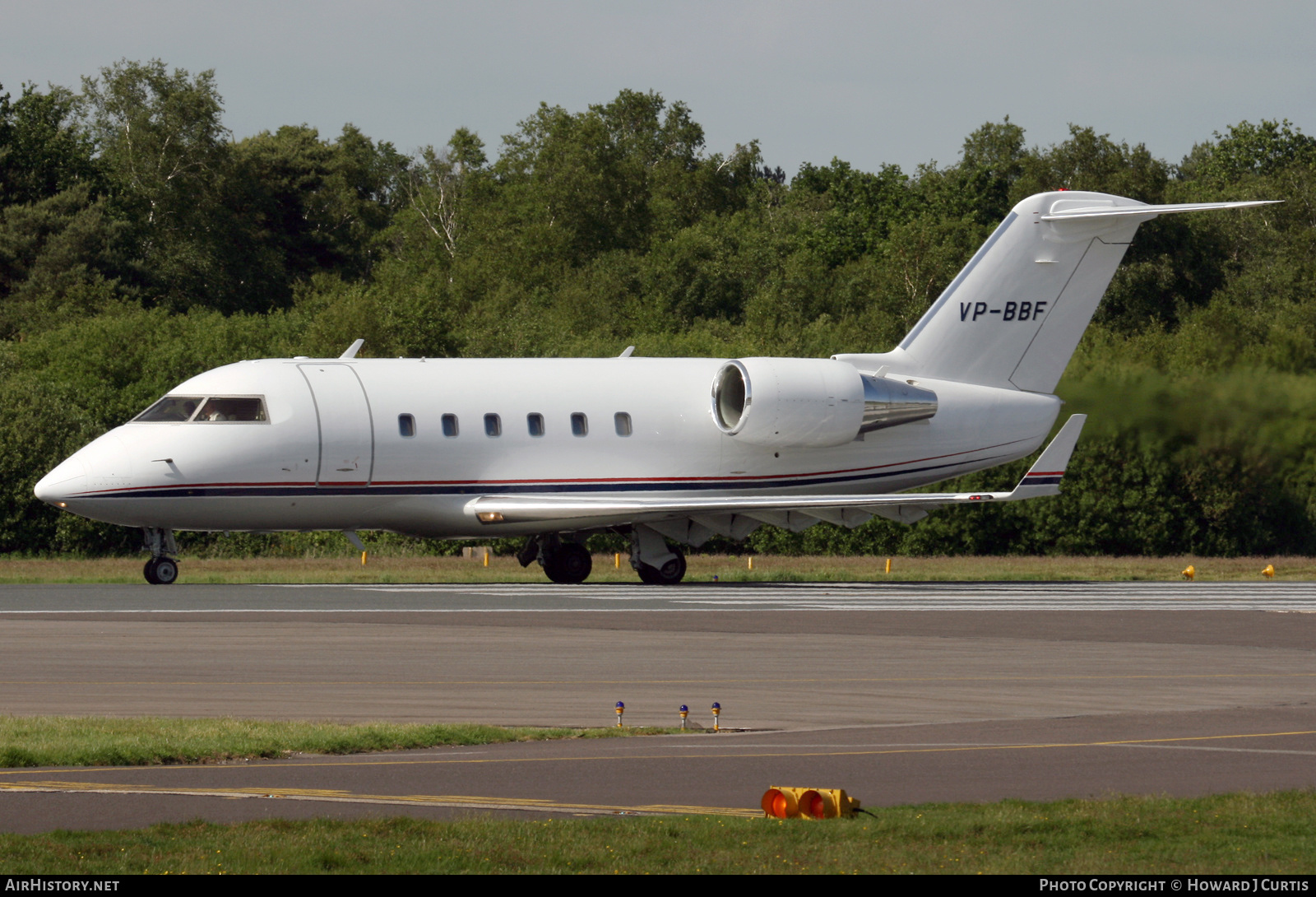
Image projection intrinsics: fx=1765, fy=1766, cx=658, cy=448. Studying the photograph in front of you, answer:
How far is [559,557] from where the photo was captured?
1403 inches

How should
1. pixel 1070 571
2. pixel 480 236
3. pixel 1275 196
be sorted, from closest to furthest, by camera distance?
1. pixel 1070 571
2. pixel 1275 196
3. pixel 480 236

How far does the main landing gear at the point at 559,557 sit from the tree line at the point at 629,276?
1148cm

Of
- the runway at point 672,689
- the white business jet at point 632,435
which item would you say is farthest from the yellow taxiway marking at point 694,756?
the white business jet at point 632,435

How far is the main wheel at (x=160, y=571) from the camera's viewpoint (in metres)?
31.6

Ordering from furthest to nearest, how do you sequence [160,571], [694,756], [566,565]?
1. [566,565]
2. [160,571]
3. [694,756]

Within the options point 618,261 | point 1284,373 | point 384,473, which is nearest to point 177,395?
point 384,473

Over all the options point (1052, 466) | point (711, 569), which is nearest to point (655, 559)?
point (711, 569)

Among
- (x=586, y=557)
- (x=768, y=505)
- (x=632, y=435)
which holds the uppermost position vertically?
(x=632, y=435)

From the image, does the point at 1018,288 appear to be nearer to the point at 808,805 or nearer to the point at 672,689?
the point at 672,689

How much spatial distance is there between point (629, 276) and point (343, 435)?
52.5m

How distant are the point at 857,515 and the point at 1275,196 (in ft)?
185

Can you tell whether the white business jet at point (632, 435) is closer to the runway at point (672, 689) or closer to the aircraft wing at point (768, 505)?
the aircraft wing at point (768, 505)
